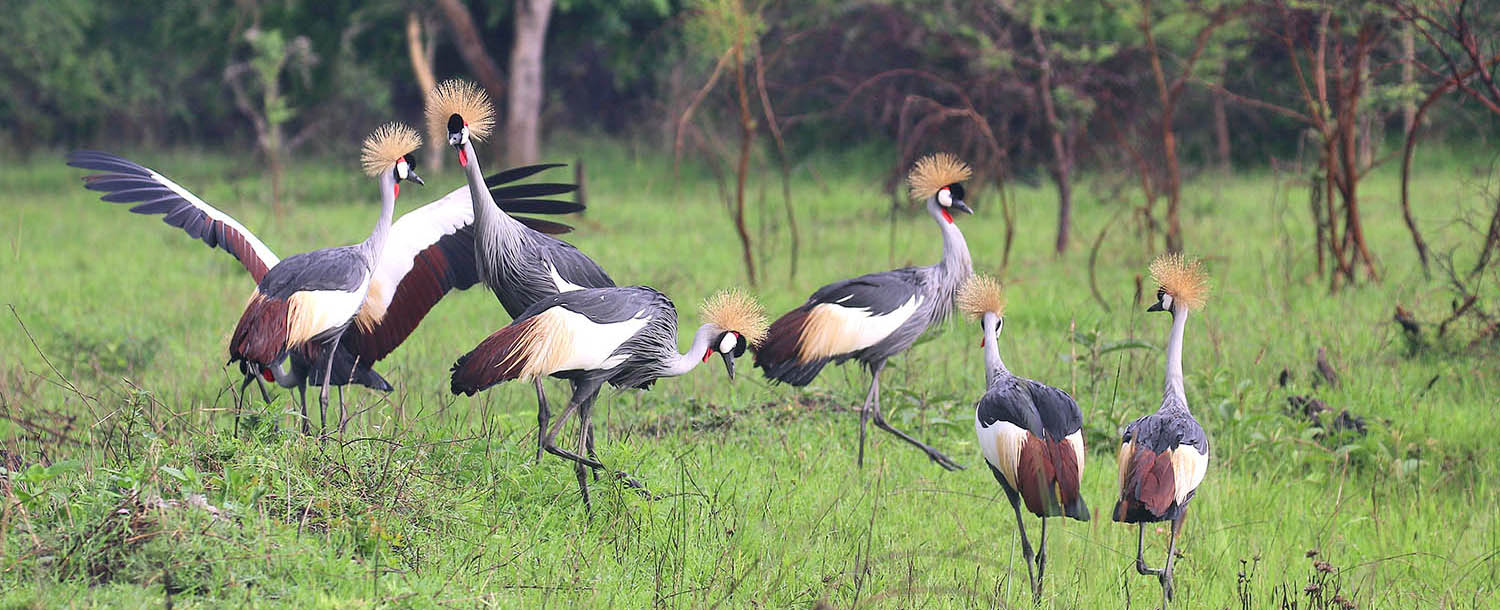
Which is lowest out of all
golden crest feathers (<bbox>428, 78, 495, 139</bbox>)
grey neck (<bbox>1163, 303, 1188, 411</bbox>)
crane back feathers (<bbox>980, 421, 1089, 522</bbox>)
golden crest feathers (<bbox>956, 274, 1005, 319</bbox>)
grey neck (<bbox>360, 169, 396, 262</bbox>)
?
crane back feathers (<bbox>980, 421, 1089, 522</bbox>)

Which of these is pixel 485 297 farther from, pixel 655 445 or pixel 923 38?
pixel 923 38

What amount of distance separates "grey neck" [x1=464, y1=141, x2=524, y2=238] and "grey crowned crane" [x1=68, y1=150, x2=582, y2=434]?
1.15ft

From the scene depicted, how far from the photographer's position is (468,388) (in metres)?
4.02

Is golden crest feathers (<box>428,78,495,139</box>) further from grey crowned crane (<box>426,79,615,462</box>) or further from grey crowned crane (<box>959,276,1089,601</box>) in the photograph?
grey crowned crane (<box>959,276,1089,601</box>)

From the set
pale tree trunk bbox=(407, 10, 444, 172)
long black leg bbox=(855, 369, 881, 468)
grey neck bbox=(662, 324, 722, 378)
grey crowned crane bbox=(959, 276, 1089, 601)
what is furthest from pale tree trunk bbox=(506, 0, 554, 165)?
grey crowned crane bbox=(959, 276, 1089, 601)

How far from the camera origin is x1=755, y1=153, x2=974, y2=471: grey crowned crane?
17.3ft

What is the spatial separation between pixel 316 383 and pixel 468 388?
4.96ft

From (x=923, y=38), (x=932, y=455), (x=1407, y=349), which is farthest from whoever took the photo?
(x=923, y=38)

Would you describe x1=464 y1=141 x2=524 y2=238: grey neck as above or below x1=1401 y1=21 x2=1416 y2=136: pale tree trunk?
below

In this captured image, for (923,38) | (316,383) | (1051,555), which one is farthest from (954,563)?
(923,38)

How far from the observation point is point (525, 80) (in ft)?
59.5

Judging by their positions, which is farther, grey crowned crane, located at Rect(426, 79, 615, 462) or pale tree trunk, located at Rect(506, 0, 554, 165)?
pale tree trunk, located at Rect(506, 0, 554, 165)

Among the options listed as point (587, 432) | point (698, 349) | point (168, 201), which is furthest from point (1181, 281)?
point (168, 201)

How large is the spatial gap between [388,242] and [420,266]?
16cm
